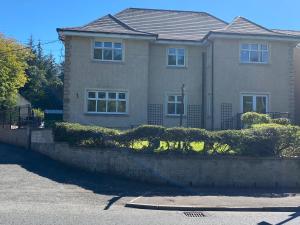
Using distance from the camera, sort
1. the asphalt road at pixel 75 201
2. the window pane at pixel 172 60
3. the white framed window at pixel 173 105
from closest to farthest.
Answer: the asphalt road at pixel 75 201
the white framed window at pixel 173 105
the window pane at pixel 172 60

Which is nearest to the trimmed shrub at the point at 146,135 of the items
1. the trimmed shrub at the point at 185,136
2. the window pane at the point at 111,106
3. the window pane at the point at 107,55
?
the trimmed shrub at the point at 185,136

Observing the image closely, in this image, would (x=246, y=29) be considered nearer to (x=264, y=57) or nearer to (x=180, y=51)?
(x=264, y=57)

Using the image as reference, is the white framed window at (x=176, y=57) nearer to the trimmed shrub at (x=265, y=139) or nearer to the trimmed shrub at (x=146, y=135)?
the trimmed shrub at (x=146, y=135)

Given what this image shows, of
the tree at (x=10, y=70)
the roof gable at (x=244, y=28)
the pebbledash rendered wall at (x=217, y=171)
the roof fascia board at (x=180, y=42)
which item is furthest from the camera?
the tree at (x=10, y=70)

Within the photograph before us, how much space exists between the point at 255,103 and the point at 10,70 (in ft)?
86.0

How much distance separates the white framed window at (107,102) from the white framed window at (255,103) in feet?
20.6

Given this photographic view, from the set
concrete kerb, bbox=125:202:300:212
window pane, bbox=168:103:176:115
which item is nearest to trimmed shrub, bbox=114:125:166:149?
concrete kerb, bbox=125:202:300:212

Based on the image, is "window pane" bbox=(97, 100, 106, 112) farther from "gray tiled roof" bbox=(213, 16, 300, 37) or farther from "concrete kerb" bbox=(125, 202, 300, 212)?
"concrete kerb" bbox=(125, 202, 300, 212)

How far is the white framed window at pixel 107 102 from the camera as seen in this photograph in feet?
78.1

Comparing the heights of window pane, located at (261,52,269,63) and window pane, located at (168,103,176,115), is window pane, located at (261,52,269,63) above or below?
above

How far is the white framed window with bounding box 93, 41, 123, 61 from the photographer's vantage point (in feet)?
78.3

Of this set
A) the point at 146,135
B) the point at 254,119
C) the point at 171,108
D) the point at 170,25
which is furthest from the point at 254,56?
the point at 146,135

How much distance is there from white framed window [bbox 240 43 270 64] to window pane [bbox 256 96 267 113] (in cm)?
191

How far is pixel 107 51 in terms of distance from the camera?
23938mm
